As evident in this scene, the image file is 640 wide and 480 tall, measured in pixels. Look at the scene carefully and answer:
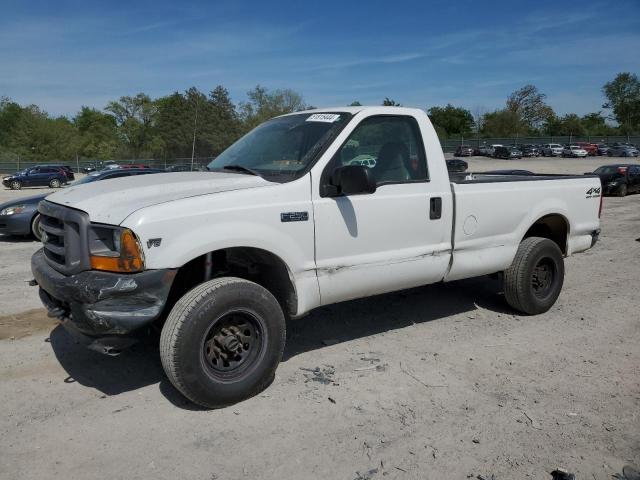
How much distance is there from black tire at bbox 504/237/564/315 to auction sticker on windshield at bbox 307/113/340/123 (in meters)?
2.44

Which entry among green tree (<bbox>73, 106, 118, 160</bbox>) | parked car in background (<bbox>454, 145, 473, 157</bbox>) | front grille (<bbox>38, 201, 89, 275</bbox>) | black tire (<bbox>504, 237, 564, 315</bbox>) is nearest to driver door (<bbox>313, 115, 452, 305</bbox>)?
black tire (<bbox>504, 237, 564, 315</bbox>)

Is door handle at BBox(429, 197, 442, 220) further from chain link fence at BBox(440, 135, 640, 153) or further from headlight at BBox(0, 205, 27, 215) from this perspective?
chain link fence at BBox(440, 135, 640, 153)

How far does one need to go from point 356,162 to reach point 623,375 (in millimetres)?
2647

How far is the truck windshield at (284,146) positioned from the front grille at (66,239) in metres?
1.33

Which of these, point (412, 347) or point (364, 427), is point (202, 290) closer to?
point (364, 427)

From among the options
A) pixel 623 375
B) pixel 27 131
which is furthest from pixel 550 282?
pixel 27 131

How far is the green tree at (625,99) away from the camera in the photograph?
97.2 meters

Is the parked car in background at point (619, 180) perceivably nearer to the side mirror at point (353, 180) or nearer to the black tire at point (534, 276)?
the black tire at point (534, 276)

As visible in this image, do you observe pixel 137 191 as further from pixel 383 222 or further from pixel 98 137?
pixel 98 137

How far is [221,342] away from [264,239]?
745 mm

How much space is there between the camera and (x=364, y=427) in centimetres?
341

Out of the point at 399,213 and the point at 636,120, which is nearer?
the point at 399,213

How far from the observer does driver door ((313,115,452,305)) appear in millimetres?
4039

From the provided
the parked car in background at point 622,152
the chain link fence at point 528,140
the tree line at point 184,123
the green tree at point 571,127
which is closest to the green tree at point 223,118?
the tree line at point 184,123
